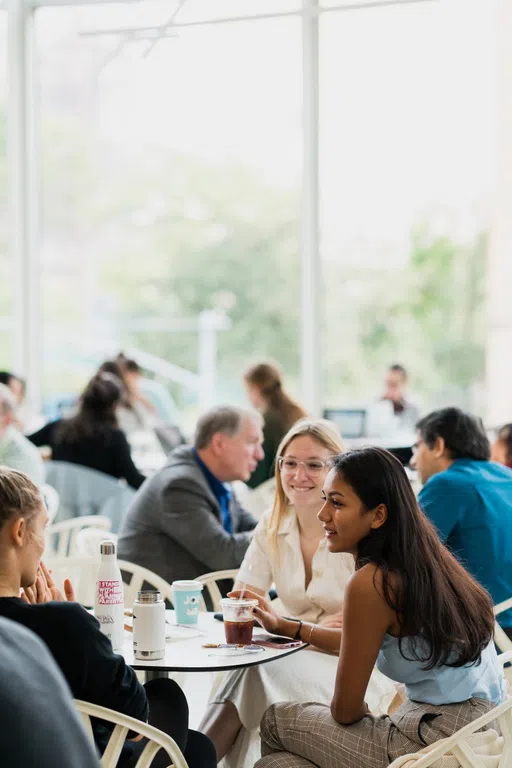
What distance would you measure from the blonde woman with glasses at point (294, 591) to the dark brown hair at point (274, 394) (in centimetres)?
214

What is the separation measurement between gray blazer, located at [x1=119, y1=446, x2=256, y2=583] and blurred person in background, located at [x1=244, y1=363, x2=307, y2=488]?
5.45 feet

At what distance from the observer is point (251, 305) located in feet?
23.1

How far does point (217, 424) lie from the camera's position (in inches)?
131

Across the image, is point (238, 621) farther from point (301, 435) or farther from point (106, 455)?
point (106, 455)

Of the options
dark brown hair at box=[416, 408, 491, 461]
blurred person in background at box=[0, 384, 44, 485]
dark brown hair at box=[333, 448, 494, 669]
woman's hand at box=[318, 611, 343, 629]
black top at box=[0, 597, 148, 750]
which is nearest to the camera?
black top at box=[0, 597, 148, 750]

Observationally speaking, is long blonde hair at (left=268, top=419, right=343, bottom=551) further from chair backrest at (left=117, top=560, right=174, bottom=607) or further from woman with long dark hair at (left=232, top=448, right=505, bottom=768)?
woman with long dark hair at (left=232, top=448, right=505, bottom=768)

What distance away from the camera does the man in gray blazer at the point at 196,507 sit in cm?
321

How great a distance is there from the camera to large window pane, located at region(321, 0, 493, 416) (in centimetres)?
643

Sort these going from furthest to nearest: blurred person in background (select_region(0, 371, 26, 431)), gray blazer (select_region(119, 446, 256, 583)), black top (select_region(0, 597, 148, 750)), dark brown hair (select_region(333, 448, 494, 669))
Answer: blurred person in background (select_region(0, 371, 26, 431)) → gray blazer (select_region(119, 446, 256, 583)) → dark brown hair (select_region(333, 448, 494, 669)) → black top (select_region(0, 597, 148, 750))

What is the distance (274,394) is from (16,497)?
11.2 ft

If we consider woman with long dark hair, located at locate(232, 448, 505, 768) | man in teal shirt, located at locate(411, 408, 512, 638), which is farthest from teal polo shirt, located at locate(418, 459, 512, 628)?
woman with long dark hair, located at locate(232, 448, 505, 768)

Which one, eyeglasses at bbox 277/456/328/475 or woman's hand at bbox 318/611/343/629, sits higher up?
eyeglasses at bbox 277/456/328/475

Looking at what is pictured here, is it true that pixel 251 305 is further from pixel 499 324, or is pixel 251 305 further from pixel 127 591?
pixel 127 591

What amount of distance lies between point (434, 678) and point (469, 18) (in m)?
5.30
